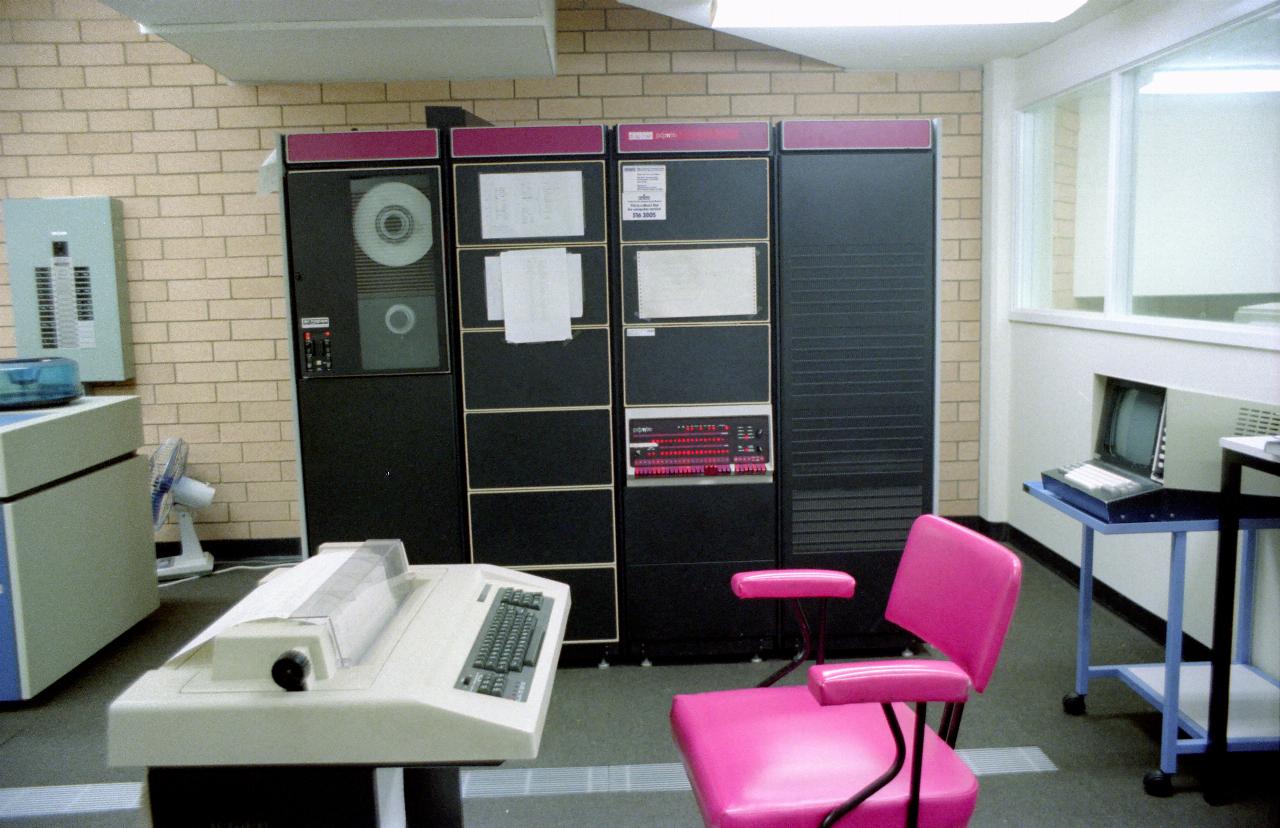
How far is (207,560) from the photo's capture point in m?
4.68

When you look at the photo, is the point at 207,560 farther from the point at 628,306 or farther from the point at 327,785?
the point at 327,785

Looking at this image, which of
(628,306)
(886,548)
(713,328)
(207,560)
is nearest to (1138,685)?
(886,548)

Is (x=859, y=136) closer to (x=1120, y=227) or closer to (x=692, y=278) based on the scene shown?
(x=692, y=278)

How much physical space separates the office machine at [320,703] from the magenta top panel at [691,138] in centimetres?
213

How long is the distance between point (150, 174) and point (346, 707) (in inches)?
169

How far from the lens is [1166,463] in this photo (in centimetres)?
265

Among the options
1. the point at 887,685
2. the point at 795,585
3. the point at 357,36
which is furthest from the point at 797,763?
the point at 357,36

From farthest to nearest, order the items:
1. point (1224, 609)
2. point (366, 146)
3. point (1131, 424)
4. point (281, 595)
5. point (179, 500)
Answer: point (179, 500), point (366, 146), point (1131, 424), point (1224, 609), point (281, 595)

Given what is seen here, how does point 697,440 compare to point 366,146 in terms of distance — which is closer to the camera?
point 366,146

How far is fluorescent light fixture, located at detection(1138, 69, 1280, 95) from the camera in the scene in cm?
299

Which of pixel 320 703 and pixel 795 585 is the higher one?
pixel 320 703

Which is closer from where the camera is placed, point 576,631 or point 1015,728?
point 1015,728

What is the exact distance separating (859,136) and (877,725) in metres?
2.12

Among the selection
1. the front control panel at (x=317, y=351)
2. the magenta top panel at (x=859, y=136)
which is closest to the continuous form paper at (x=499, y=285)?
the front control panel at (x=317, y=351)
